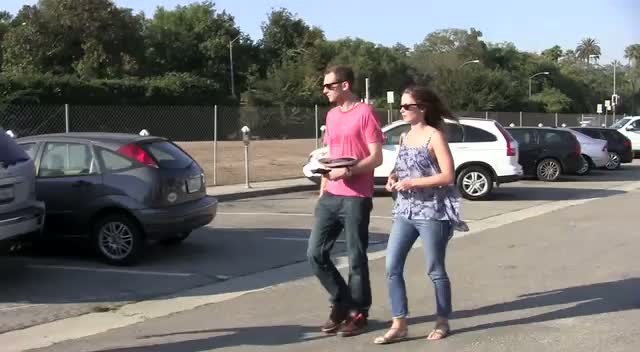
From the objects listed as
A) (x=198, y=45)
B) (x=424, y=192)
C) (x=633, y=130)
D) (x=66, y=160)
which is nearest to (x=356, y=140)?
(x=424, y=192)

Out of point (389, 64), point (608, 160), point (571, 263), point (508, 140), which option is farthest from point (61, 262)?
point (389, 64)

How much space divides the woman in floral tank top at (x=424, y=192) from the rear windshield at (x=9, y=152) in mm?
4026

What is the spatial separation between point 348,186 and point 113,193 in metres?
3.94

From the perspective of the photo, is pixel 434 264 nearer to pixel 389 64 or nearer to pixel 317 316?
pixel 317 316

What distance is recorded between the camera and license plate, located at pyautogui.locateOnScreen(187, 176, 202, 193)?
894 cm

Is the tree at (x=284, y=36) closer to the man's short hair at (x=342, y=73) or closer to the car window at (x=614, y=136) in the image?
the car window at (x=614, y=136)

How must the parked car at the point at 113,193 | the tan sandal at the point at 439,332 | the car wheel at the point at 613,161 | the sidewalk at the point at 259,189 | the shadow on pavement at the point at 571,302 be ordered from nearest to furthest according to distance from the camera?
1. the tan sandal at the point at 439,332
2. the shadow on pavement at the point at 571,302
3. the parked car at the point at 113,193
4. the sidewalk at the point at 259,189
5. the car wheel at the point at 613,161

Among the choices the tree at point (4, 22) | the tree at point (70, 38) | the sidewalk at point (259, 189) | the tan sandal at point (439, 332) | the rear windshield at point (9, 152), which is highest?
the tree at point (4, 22)

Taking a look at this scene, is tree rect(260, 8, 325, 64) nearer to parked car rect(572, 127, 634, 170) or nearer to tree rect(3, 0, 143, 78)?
tree rect(3, 0, 143, 78)

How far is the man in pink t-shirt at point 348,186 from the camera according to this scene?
211 inches

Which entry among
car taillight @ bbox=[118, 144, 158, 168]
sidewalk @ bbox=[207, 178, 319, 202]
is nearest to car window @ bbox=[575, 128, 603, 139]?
sidewalk @ bbox=[207, 178, 319, 202]

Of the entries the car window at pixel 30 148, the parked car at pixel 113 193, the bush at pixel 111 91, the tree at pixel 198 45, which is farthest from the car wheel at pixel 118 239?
the tree at pixel 198 45

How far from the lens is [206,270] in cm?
851

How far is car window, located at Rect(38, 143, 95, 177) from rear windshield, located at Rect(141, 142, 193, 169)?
0.65m
